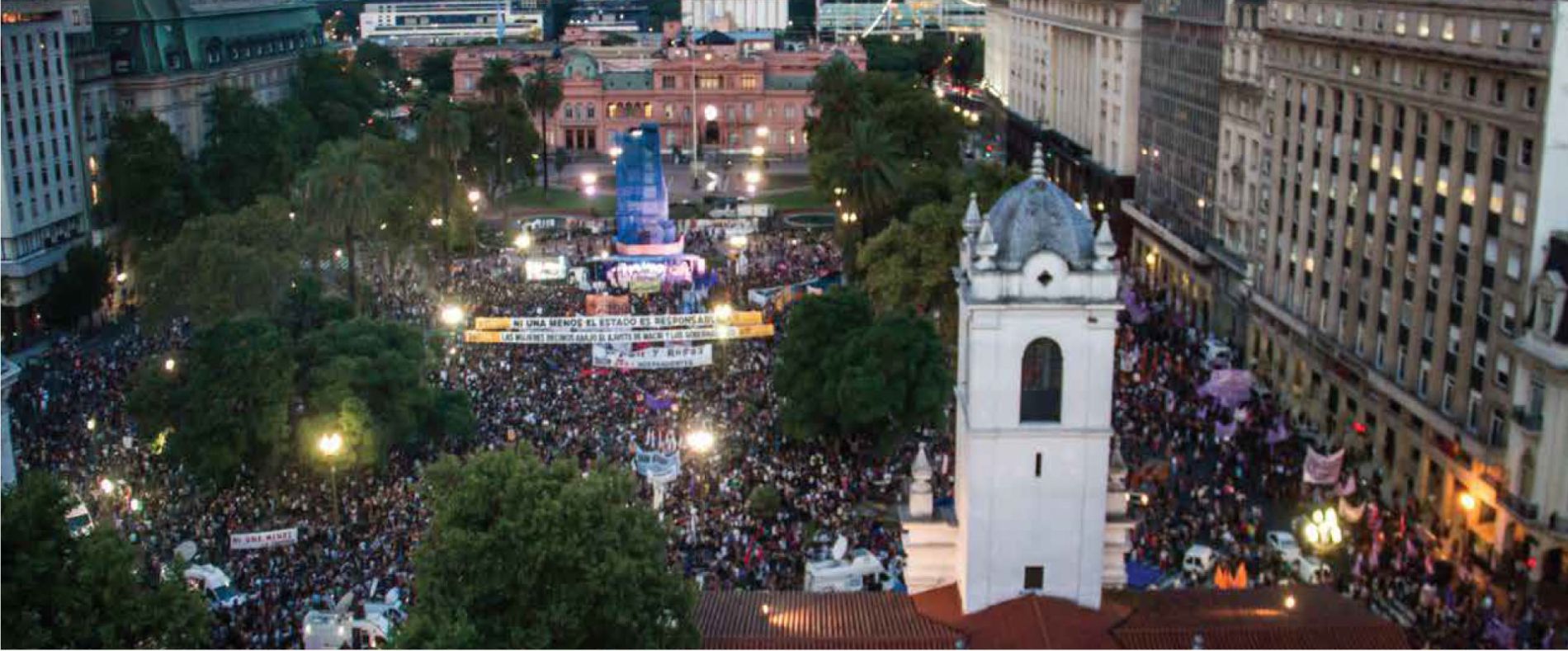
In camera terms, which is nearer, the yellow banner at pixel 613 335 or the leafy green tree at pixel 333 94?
the yellow banner at pixel 613 335

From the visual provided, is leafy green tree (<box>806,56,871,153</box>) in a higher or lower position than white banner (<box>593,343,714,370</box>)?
higher

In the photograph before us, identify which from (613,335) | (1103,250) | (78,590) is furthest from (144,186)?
(1103,250)

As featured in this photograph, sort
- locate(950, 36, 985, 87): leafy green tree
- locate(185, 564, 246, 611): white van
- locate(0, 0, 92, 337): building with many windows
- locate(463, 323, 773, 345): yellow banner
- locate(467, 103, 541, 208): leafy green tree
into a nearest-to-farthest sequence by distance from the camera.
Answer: locate(185, 564, 246, 611): white van < locate(463, 323, 773, 345): yellow banner < locate(0, 0, 92, 337): building with many windows < locate(467, 103, 541, 208): leafy green tree < locate(950, 36, 985, 87): leafy green tree

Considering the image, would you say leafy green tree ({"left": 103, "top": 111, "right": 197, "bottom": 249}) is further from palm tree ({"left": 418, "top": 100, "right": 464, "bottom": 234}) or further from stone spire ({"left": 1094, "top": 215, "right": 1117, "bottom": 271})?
stone spire ({"left": 1094, "top": 215, "right": 1117, "bottom": 271})

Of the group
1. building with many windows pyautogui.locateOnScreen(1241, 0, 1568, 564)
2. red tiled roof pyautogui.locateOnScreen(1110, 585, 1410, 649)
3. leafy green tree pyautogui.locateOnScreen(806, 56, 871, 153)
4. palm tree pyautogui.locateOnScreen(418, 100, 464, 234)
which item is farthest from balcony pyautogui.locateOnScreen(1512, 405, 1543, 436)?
palm tree pyautogui.locateOnScreen(418, 100, 464, 234)

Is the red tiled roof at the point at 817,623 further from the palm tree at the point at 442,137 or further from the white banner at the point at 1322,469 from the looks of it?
the palm tree at the point at 442,137

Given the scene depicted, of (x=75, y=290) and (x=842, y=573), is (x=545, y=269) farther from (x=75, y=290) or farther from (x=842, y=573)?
(x=842, y=573)

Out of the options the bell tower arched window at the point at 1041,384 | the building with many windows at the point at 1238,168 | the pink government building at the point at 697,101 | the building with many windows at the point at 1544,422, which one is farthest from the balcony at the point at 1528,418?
the pink government building at the point at 697,101
